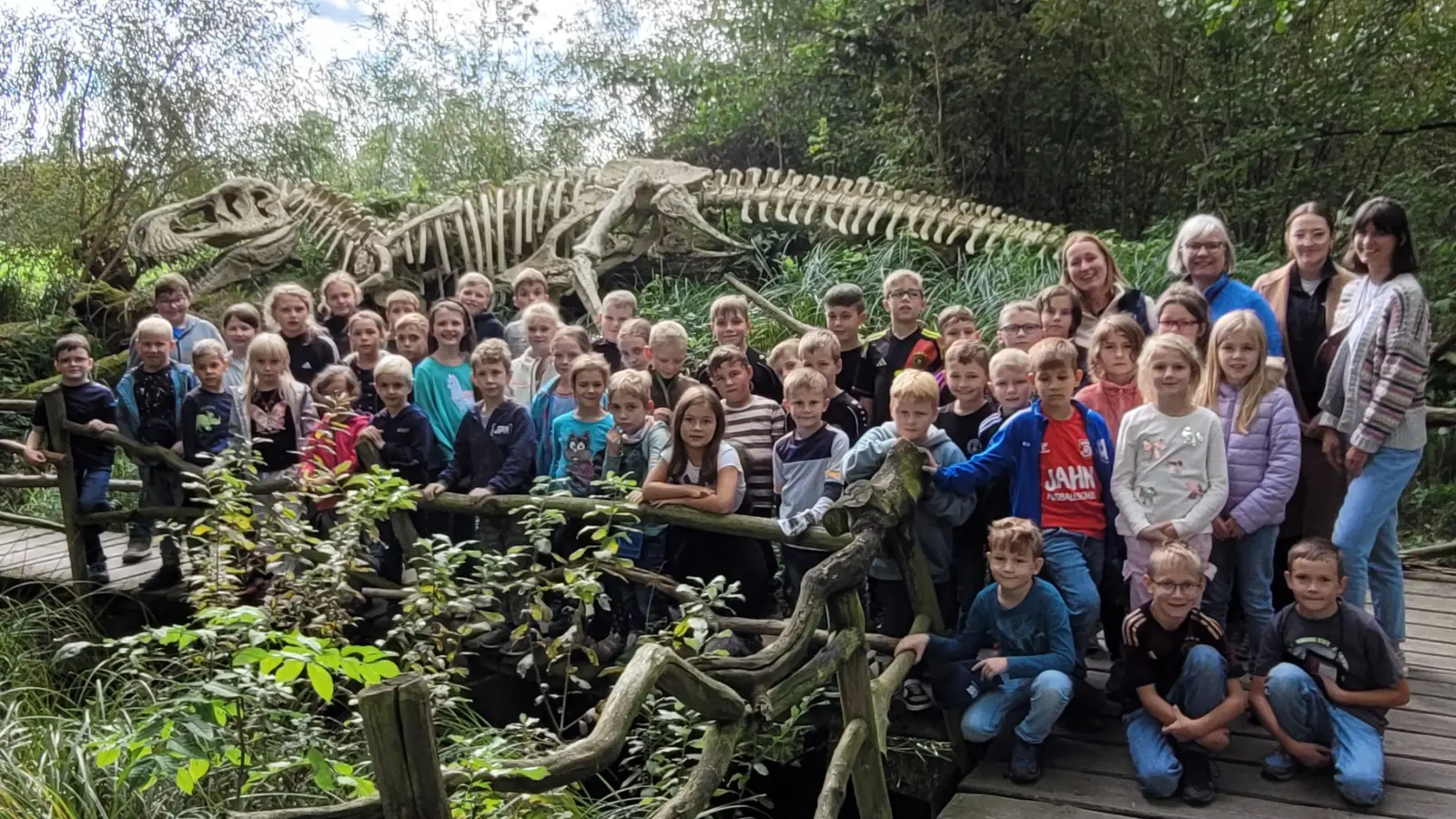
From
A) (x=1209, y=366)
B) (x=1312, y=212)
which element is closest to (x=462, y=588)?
(x=1209, y=366)

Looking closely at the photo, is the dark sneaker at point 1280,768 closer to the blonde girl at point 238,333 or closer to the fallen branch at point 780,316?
the fallen branch at point 780,316

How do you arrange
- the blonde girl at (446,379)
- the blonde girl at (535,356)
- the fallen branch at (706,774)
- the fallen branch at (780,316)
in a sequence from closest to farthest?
1. the fallen branch at (706,774)
2. the blonde girl at (446,379)
3. the blonde girl at (535,356)
4. the fallen branch at (780,316)

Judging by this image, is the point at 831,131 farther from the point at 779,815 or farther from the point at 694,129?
the point at 779,815

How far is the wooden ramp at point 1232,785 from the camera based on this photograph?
3092mm

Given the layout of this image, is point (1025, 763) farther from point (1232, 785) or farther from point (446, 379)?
point (446, 379)

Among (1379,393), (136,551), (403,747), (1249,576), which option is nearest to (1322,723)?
(1249,576)

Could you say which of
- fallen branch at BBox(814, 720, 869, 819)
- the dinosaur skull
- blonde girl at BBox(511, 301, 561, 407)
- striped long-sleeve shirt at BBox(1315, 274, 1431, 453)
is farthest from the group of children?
the dinosaur skull

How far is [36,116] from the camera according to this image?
1040cm

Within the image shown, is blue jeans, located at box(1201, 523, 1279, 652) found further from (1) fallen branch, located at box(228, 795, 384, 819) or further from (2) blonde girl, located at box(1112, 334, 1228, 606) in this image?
(1) fallen branch, located at box(228, 795, 384, 819)

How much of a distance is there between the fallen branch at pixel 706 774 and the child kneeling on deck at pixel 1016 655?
135cm

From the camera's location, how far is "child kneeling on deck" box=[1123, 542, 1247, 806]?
3168mm

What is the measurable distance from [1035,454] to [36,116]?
34.9ft

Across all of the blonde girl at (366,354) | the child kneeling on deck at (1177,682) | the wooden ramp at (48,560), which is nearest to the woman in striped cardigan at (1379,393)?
the child kneeling on deck at (1177,682)

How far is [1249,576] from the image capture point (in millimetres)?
3666
